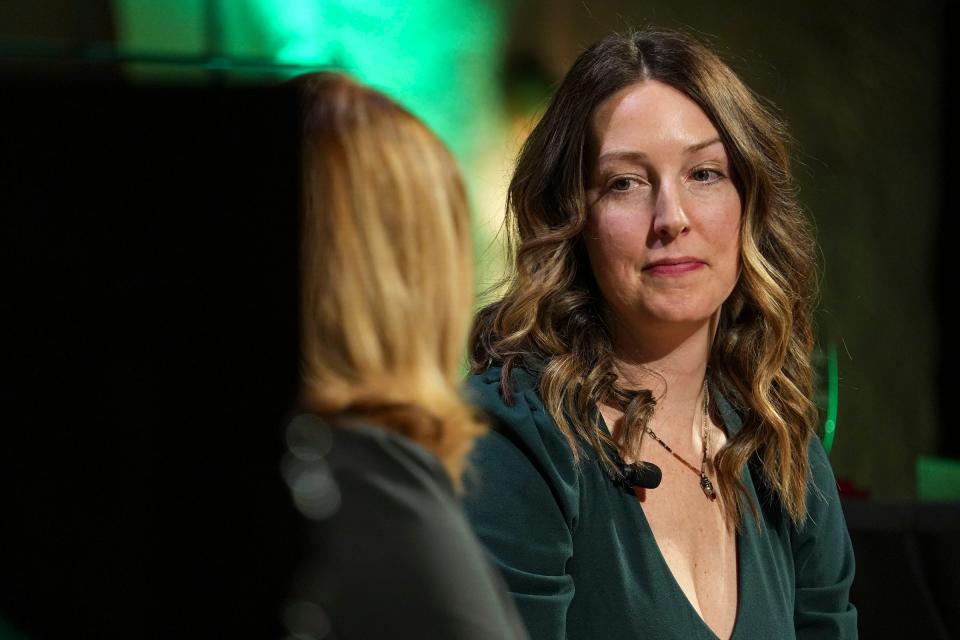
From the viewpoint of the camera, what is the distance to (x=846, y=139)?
4043mm

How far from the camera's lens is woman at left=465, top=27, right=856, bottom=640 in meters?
1.41

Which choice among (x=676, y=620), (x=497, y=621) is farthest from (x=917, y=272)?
(x=497, y=621)

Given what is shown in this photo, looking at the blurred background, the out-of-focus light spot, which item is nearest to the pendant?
the blurred background

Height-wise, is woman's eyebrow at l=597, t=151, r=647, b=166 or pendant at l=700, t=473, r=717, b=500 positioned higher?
woman's eyebrow at l=597, t=151, r=647, b=166

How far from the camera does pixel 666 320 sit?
150 centimetres

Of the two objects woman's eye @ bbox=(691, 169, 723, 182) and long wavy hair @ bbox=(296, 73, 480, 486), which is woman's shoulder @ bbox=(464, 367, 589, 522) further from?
long wavy hair @ bbox=(296, 73, 480, 486)

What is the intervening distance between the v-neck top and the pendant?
0.05 metres

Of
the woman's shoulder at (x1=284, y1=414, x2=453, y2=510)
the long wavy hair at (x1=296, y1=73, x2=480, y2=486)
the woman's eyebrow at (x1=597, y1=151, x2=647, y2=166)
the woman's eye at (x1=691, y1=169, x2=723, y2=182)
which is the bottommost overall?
the woman's eye at (x1=691, y1=169, x2=723, y2=182)

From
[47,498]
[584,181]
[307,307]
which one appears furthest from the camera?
[584,181]

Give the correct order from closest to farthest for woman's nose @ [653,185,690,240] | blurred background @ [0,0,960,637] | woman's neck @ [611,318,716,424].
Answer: woman's nose @ [653,185,690,240], woman's neck @ [611,318,716,424], blurred background @ [0,0,960,637]

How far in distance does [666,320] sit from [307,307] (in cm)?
86

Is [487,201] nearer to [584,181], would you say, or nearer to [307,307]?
[584,181]

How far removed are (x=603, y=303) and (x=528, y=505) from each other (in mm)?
334

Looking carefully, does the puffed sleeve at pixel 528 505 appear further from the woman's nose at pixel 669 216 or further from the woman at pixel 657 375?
the woman's nose at pixel 669 216
